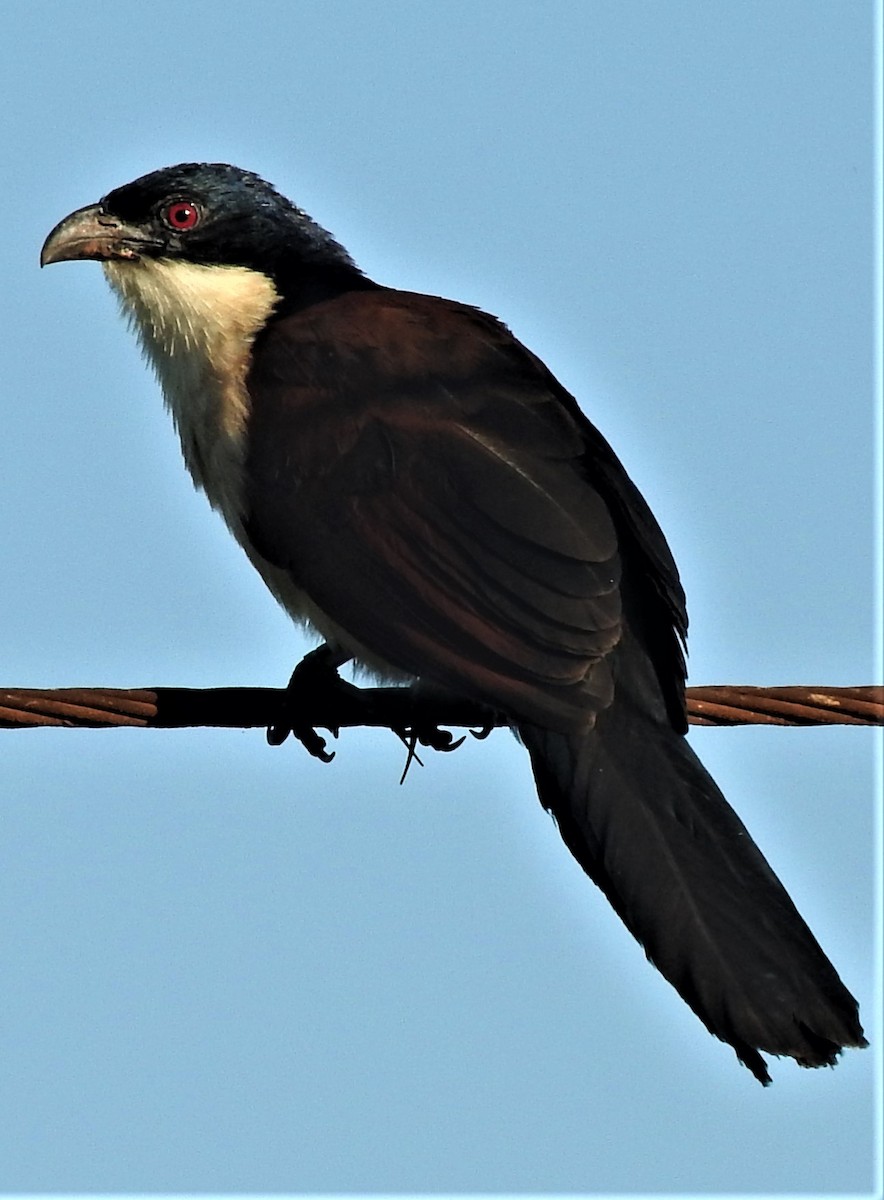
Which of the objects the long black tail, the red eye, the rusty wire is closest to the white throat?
the red eye

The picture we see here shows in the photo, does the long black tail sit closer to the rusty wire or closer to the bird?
the bird

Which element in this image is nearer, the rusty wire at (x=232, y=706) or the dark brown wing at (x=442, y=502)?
the rusty wire at (x=232, y=706)

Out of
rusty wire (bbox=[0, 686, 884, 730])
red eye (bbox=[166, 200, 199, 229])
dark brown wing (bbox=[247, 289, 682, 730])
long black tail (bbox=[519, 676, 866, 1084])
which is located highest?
red eye (bbox=[166, 200, 199, 229])

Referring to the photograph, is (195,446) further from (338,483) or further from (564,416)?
(564,416)

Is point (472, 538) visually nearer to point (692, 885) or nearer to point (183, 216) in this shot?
point (692, 885)

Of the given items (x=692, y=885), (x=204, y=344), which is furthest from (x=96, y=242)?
(x=692, y=885)

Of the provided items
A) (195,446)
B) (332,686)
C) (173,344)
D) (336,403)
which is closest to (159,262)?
(173,344)

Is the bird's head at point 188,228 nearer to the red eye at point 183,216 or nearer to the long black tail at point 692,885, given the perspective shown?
the red eye at point 183,216

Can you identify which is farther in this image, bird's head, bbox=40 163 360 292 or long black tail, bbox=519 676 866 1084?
bird's head, bbox=40 163 360 292

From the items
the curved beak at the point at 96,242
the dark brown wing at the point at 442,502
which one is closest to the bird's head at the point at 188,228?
the curved beak at the point at 96,242
